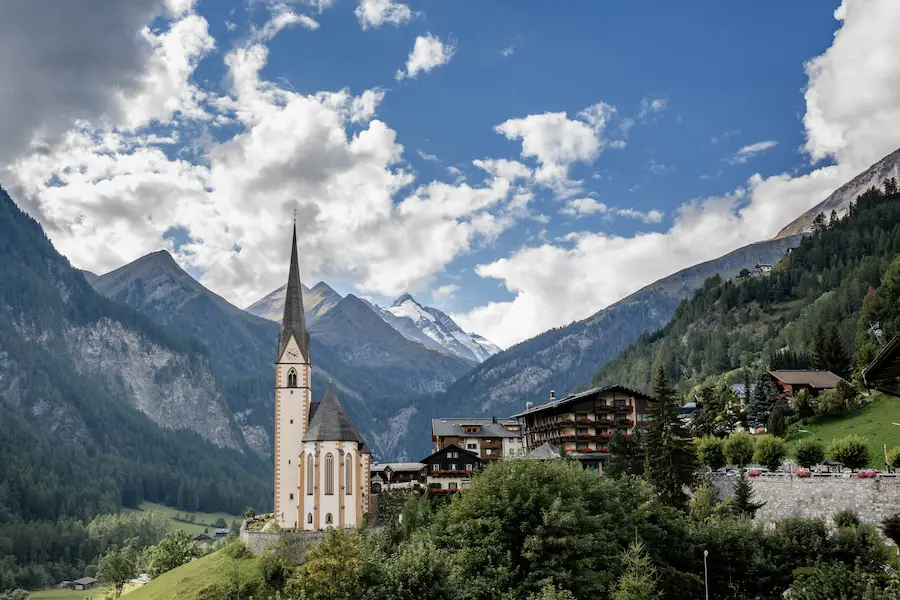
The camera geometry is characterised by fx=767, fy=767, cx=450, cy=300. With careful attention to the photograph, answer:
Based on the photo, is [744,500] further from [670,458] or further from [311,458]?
[311,458]

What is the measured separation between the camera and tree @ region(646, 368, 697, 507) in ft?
249

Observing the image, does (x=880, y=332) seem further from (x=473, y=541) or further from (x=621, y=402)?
(x=473, y=541)

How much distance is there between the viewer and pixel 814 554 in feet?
187

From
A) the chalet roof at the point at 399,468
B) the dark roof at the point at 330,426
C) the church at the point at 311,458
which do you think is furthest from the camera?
the chalet roof at the point at 399,468

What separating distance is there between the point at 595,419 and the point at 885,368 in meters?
94.2

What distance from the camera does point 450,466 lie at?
371 feet

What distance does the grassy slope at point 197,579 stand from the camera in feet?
234

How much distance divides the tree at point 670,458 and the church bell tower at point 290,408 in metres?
39.7

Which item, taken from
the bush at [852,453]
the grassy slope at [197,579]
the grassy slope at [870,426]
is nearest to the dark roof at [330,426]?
the grassy slope at [197,579]

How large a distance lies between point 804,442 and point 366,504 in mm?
49347

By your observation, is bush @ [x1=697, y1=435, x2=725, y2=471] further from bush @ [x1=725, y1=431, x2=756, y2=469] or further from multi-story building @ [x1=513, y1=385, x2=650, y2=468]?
multi-story building @ [x1=513, y1=385, x2=650, y2=468]

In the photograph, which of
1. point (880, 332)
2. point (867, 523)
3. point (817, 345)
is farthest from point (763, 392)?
point (867, 523)

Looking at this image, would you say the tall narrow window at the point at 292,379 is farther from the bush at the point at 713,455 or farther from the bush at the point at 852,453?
the bush at the point at 852,453

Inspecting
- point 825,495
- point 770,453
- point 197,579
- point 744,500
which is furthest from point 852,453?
point 197,579
